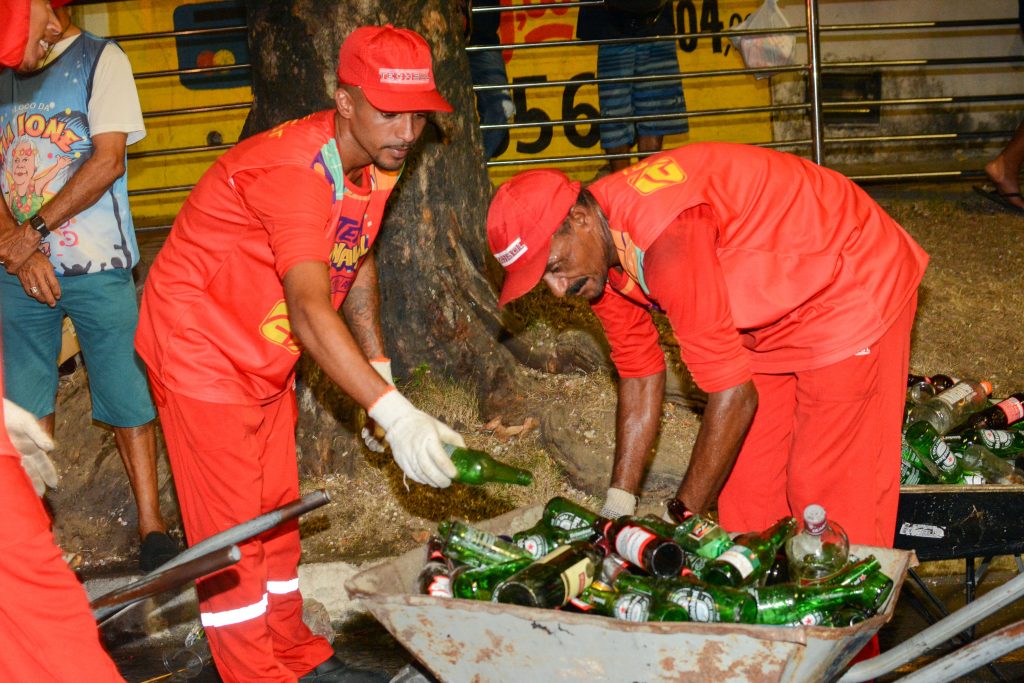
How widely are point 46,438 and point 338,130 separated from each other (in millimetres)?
1408

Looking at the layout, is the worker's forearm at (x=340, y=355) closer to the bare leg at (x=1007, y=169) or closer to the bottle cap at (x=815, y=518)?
the bottle cap at (x=815, y=518)

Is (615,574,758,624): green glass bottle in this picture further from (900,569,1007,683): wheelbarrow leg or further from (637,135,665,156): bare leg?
(637,135,665,156): bare leg

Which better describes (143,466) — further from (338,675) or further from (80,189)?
(338,675)

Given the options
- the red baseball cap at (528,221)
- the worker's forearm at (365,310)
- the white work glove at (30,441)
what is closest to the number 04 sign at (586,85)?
the worker's forearm at (365,310)

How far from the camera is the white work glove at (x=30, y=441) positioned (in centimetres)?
256

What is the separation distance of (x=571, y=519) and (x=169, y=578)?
1.25m

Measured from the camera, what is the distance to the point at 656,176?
315cm

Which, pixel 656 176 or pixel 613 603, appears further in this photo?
pixel 656 176

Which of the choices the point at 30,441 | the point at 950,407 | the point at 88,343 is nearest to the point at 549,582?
the point at 30,441

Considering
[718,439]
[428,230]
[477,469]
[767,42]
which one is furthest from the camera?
[767,42]

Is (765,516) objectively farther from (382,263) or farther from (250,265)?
(382,263)

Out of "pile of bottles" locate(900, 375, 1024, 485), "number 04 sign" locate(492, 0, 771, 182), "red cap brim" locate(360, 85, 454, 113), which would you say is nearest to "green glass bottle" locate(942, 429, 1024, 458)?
"pile of bottles" locate(900, 375, 1024, 485)

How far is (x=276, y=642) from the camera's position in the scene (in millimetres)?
4121

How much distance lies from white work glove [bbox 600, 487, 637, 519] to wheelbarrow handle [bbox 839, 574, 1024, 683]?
3.20 feet
